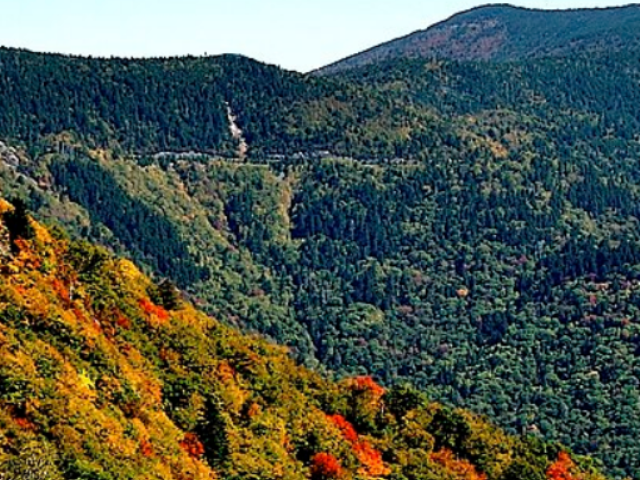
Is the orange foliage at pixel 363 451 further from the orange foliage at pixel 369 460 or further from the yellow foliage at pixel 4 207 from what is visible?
the yellow foliage at pixel 4 207

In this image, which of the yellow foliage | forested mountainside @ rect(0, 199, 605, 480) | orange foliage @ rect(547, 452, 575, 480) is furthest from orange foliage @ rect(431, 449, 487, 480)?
the yellow foliage

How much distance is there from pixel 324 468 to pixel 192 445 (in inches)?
454

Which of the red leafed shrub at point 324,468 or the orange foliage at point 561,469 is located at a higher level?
the red leafed shrub at point 324,468

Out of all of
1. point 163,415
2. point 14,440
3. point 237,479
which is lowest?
point 237,479

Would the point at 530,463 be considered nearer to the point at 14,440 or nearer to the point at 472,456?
the point at 472,456

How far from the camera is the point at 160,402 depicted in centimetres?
6072

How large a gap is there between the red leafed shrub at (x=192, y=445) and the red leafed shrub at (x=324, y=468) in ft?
34.0

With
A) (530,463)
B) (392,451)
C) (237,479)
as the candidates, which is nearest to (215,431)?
(237,479)

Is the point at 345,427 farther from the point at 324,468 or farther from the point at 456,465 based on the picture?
the point at 324,468

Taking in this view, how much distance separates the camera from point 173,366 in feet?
220

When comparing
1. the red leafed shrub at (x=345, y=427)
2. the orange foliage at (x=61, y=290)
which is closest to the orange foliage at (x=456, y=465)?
the red leafed shrub at (x=345, y=427)

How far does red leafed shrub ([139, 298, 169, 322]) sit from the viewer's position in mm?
71588

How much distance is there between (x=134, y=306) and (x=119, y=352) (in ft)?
31.3

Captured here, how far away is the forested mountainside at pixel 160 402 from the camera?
46594 mm
